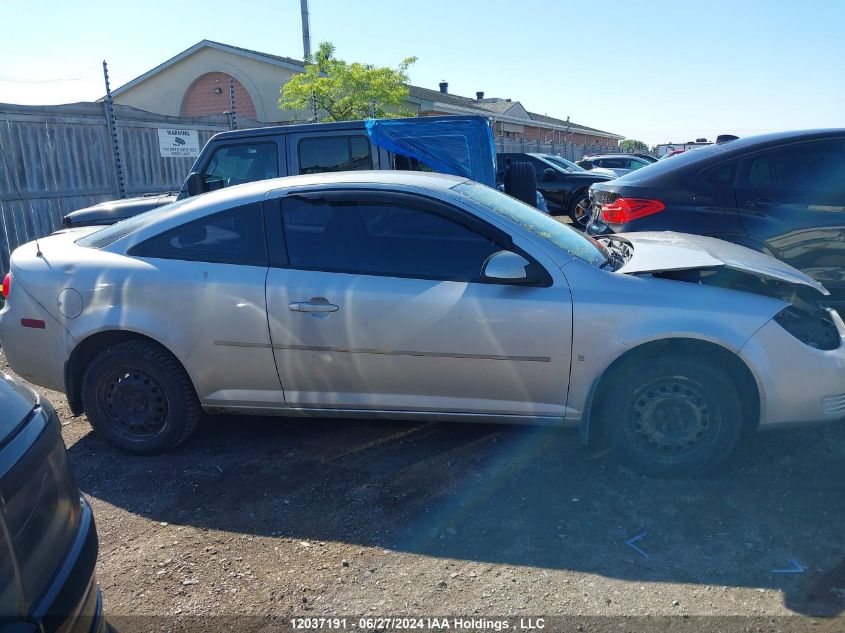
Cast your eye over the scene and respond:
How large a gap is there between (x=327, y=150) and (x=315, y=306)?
3.54 metres

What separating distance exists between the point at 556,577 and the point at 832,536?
131 centimetres

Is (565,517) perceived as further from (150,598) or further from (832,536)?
(150,598)

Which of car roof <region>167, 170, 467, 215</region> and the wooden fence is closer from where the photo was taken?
car roof <region>167, 170, 467, 215</region>

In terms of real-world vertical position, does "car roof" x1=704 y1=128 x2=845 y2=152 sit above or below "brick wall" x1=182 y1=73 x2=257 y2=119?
below

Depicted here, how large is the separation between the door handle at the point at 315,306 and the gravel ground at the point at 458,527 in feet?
3.02

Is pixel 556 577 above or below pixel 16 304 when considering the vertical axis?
below

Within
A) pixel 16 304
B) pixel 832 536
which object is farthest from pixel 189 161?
pixel 832 536

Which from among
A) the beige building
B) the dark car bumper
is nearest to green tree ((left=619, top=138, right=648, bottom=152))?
the beige building

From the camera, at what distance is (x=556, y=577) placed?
283 centimetres

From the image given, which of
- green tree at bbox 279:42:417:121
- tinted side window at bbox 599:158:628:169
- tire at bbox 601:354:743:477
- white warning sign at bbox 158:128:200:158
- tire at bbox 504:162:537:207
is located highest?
green tree at bbox 279:42:417:121

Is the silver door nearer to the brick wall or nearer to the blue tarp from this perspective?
the blue tarp

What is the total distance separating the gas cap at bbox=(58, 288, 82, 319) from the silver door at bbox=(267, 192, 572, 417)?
115 cm

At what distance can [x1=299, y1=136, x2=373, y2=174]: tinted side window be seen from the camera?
6.73 m

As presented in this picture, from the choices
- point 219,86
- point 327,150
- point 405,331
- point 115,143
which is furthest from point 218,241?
point 219,86
